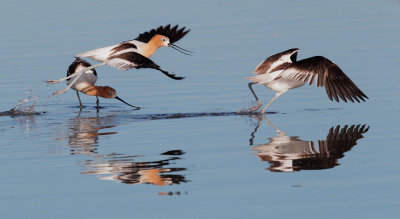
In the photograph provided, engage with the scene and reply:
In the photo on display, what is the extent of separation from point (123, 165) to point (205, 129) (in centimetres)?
229

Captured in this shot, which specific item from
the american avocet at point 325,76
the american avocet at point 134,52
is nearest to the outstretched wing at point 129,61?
the american avocet at point 134,52

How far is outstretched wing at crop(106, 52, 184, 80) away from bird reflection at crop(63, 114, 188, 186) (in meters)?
1.33

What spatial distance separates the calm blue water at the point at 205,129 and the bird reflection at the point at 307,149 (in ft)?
0.06

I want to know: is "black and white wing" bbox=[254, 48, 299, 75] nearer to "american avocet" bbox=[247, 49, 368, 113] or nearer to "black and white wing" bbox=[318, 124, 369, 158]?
"american avocet" bbox=[247, 49, 368, 113]

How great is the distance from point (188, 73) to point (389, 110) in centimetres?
445

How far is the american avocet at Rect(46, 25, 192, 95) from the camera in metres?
11.8

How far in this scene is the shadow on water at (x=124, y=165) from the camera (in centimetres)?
788

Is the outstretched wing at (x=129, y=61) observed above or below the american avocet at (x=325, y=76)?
above

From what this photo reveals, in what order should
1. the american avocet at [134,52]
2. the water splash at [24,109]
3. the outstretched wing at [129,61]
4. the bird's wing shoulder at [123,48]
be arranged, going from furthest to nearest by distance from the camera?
the bird's wing shoulder at [123,48] < the water splash at [24,109] < the american avocet at [134,52] < the outstretched wing at [129,61]

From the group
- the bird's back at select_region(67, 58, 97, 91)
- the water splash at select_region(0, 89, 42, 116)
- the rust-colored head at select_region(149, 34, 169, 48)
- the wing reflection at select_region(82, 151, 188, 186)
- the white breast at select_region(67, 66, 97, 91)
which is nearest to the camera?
the wing reflection at select_region(82, 151, 188, 186)

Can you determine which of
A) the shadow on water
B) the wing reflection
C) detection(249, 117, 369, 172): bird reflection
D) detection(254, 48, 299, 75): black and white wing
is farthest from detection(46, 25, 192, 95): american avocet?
the wing reflection

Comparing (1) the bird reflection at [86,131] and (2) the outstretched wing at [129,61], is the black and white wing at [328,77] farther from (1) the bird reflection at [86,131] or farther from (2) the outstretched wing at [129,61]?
(1) the bird reflection at [86,131]

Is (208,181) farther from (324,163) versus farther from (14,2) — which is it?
(14,2)

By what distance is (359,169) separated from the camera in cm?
803
